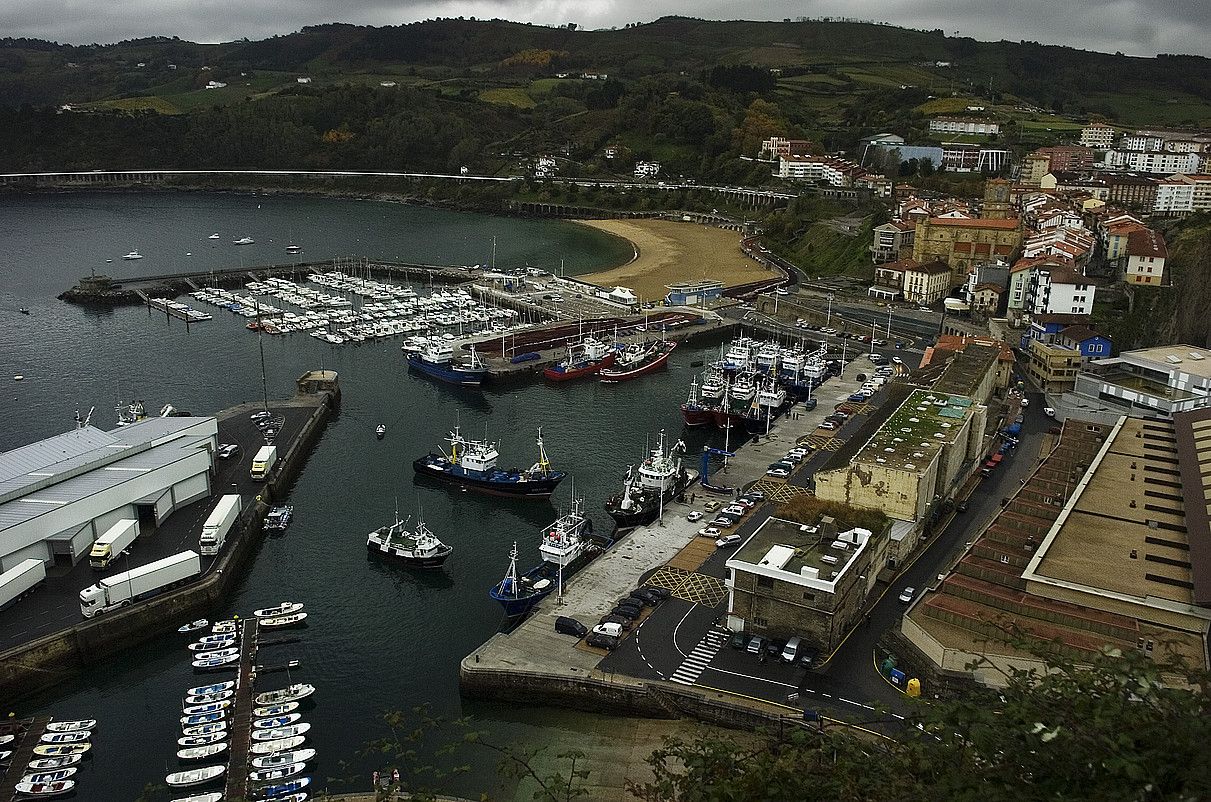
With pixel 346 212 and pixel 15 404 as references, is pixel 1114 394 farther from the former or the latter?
pixel 346 212

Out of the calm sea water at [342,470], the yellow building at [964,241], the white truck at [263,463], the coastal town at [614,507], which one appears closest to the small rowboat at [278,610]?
the coastal town at [614,507]

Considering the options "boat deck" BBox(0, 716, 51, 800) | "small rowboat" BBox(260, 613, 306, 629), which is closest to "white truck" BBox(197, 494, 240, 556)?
"small rowboat" BBox(260, 613, 306, 629)

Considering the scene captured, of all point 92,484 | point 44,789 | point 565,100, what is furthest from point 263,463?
point 565,100

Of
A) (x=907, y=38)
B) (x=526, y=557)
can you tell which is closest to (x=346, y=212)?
(x=526, y=557)

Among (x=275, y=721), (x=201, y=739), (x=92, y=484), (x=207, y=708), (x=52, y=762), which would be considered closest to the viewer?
(x=52, y=762)

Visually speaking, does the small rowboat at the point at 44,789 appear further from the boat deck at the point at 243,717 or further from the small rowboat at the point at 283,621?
the small rowboat at the point at 283,621

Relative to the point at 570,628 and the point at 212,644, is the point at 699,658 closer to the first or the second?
the point at 570,628

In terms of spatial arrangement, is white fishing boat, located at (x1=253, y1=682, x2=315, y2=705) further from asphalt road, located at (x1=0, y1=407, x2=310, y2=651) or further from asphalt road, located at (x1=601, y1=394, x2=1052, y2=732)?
asphalt road, located at (x1=601, y1=394, x2=1052, y2=732)
